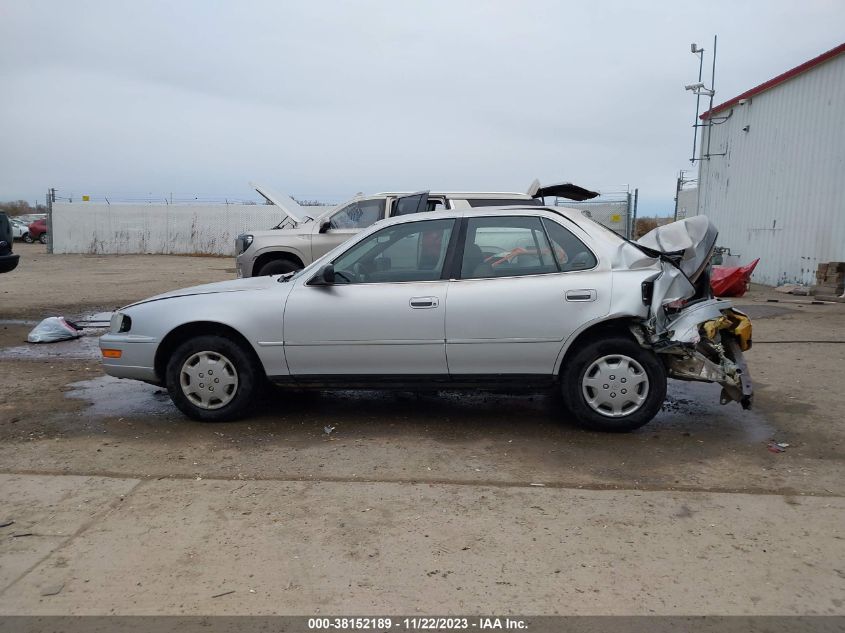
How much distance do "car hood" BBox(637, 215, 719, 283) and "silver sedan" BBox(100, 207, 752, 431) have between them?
1 cm

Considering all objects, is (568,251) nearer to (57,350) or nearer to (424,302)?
(424,302)

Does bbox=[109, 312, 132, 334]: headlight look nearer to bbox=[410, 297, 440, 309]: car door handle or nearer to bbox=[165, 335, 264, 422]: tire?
bbox=[165, 335, 264, 422]: tire

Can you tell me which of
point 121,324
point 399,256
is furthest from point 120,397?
point 399,256

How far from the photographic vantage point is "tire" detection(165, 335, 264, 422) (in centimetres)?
527

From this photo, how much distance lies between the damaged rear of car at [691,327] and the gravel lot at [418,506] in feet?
1.65

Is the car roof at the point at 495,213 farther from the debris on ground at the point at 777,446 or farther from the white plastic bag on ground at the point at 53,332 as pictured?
the white plastic bag on ground at the point at 53,332

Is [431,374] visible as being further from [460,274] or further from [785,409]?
[785,409]

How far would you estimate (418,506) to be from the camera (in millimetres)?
3885

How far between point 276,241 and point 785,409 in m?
7.47

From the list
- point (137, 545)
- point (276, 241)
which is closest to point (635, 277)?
point (137, 545)

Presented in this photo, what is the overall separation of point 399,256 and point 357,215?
19.5 feet

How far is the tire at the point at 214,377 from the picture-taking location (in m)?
5.27

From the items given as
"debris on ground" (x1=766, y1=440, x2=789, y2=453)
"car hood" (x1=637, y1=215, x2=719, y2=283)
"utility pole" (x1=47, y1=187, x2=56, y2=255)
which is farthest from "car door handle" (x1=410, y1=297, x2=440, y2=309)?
"utility pole" (x1=47, y1=187, x2=56, y2=255)

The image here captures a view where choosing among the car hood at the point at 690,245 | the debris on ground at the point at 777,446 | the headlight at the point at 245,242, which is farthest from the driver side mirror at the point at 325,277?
the headlight at the point at 245,242
